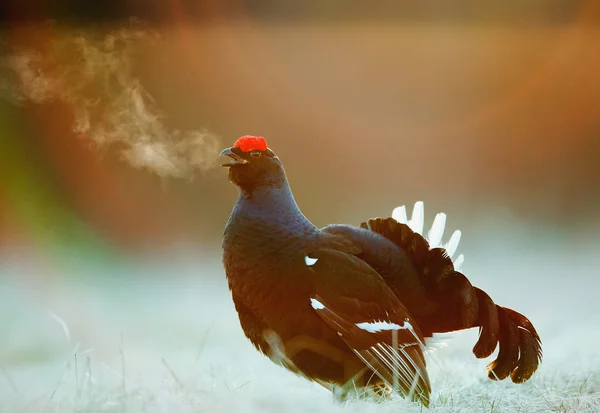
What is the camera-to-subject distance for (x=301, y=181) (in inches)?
86.0

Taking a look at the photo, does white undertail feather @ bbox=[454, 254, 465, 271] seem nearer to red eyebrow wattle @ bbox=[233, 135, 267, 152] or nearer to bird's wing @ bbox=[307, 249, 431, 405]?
bird's wing @ bbox=[307, 249, 431, 405]

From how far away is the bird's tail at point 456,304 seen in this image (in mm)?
1683

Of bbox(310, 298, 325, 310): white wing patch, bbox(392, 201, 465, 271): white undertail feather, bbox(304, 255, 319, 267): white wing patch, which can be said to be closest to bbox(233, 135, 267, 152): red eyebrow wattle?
bbox(304, 255, 319, 267): white wing patch

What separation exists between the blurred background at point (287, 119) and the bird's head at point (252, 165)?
55 cm

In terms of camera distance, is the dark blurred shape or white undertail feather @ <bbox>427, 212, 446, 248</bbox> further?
the dark blurred shape

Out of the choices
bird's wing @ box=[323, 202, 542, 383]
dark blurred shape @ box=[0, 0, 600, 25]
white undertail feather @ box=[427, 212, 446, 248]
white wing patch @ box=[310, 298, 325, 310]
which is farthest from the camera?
dark blurred shape @ box=[0, 0, 600, 25]

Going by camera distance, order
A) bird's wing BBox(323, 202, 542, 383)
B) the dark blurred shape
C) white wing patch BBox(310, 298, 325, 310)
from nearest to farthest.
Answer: white wing patch BBox(310, 298, 325, 310) < bird's wing BBox(323, 202, 542, 383) < the dark blurred shape

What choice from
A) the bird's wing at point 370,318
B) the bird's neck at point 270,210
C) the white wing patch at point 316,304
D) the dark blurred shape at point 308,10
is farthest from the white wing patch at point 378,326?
the dark blurred shape at point 308,10

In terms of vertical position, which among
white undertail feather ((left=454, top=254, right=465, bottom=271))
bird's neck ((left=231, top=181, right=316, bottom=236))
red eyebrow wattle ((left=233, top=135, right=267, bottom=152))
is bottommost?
white undertail feather ((left=454, top=254, right=465, bottom=271))

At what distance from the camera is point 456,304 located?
1699mm

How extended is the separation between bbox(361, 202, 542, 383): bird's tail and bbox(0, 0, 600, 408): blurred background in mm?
207

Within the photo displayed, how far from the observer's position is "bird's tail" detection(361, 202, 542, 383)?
1.68 m

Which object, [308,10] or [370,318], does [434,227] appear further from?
[308,10]

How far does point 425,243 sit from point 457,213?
503 mm
